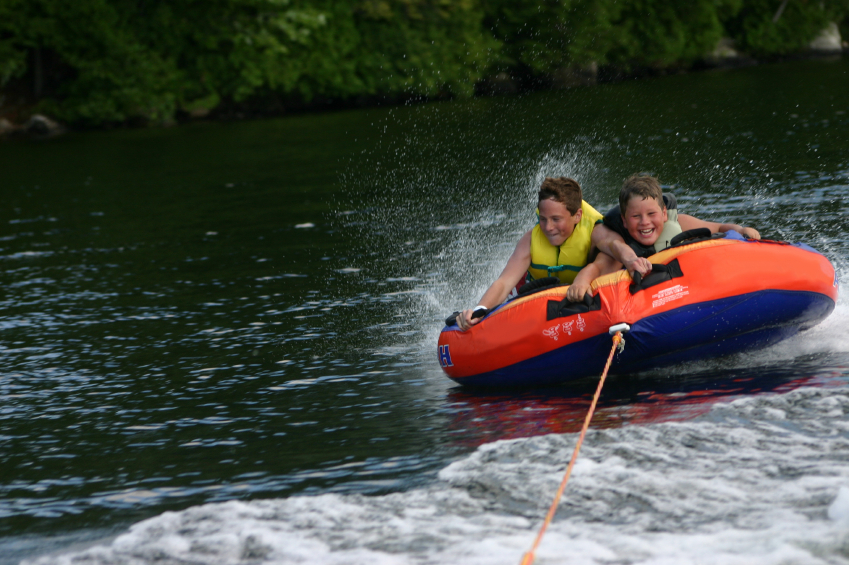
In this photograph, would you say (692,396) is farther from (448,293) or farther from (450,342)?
(448,293)

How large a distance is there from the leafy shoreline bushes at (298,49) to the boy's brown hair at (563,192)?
24.4 m

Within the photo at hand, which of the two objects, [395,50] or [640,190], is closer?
[640,190]

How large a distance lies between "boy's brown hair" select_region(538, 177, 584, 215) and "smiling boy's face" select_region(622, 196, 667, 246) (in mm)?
310

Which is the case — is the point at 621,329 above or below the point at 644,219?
below

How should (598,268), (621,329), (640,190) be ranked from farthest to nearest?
(598,268) < (640,190) < (621,329)

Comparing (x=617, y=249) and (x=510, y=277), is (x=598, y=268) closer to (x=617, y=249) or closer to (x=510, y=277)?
(x=617, y=249)

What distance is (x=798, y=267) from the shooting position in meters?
5.51

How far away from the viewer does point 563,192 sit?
5.82 metres

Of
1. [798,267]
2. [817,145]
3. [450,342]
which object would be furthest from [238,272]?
[817,145]

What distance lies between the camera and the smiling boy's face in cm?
563

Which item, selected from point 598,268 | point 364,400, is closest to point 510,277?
point 598,268

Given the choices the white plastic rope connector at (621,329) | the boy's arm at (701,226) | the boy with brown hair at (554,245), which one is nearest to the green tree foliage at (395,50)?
the boy's arm at (701,226)

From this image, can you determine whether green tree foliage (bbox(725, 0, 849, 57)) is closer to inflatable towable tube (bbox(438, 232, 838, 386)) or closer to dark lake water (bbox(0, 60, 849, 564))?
dark lake water (bbox(0, 60, 849, 564))

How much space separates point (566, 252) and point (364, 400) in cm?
156
